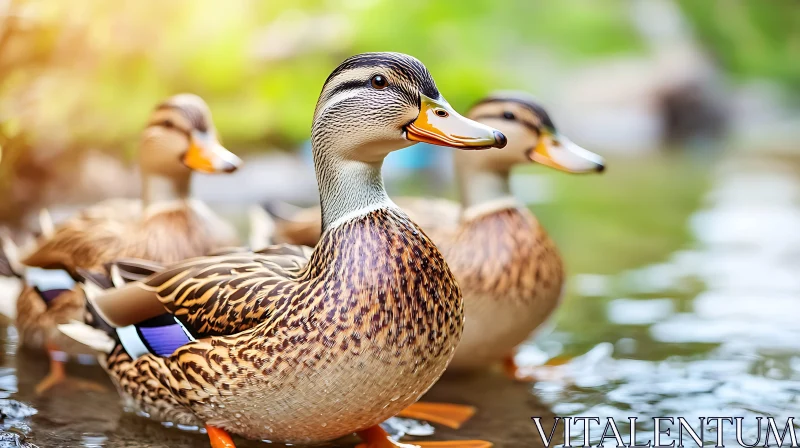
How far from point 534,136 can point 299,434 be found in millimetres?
1480

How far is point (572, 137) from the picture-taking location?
12.1 meters

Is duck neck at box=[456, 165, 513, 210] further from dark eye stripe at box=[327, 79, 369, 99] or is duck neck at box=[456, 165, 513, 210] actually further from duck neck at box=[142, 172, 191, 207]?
dark eye stripe at box=[327, 79, 369, 99]

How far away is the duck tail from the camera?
12.3ft

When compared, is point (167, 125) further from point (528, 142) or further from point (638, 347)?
point (638, 347)

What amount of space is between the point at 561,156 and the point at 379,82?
4.06 ft

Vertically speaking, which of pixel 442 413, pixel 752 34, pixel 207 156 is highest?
pixel 752 34

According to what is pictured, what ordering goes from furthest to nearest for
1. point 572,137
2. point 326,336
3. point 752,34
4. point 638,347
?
point 752,34 → point 572,137 → point 638,347 → point 326,336

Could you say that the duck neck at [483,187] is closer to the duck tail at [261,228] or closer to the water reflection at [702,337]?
the water reflection at [702,337]

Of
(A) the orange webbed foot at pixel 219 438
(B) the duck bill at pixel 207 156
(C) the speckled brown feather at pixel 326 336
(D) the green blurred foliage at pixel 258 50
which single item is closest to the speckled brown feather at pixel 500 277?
(B) the duck bill at pixel 207 156

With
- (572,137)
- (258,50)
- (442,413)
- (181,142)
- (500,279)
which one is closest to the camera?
(442,413)

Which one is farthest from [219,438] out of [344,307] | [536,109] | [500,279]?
[536,109]

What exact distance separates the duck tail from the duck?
0.13 metres

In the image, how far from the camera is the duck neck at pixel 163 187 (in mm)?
3637

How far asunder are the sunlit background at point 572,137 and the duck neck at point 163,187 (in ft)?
2.48
